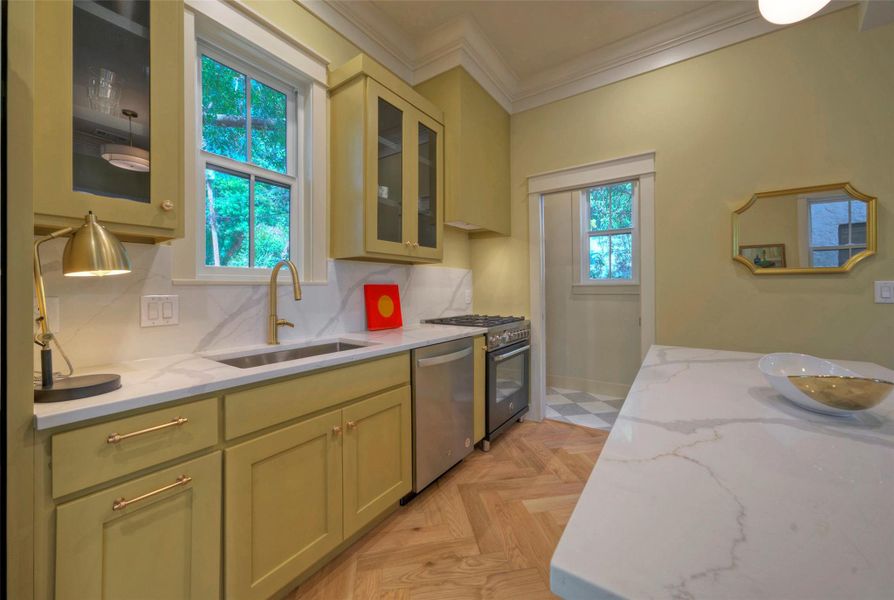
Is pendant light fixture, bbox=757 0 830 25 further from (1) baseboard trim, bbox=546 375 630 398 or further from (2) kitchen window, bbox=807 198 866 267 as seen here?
(1) baseboard trim, bbox=546 375 630 398

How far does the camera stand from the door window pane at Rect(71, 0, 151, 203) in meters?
1.11

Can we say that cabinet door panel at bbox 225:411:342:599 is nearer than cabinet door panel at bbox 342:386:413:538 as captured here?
Yes

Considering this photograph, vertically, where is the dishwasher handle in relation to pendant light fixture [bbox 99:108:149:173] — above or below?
below

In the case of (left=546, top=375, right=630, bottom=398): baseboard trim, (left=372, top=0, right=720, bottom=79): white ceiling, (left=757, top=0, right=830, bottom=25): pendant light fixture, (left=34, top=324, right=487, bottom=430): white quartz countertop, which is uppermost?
(left=372, top=0, right=720, bottom=79): white ceiling

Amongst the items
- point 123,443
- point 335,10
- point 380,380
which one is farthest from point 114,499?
point 335,10

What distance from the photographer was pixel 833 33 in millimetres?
2029

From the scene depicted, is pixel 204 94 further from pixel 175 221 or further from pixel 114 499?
pixel 114 499

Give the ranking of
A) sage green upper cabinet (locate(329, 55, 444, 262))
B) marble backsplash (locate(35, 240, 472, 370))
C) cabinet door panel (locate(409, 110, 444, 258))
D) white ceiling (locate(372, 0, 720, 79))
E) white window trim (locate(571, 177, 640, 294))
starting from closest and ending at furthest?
1. marble backsplash (locate(35, 240, 472, 370))
2. sage green upper cabinet (locate(329, 55, 444, 262))
3. white ceiling (locate(372, 0, 720, 79))
4. cabinet door panel (locate(409, 110, 444, 258))
5. white window trim (locate(571, 177, 640, 294))

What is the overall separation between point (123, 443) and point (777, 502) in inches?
54.3

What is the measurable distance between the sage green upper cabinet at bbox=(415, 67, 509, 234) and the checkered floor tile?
71.1 inches

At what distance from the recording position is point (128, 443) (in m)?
0.95

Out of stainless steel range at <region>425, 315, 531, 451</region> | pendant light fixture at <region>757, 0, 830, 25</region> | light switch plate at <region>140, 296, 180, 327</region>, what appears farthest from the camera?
stainless steel range at <region>425, 315, 531, 451</region>

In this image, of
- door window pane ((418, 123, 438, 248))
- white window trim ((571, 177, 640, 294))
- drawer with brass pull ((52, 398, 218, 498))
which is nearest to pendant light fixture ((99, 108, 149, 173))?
drawer with brass pull ((52, 398, 218, 498))

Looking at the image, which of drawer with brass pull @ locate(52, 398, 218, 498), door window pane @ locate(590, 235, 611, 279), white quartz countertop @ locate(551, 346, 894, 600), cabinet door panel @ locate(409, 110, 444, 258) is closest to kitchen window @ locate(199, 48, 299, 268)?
cabinet door panel @ locate(409, 110, 444, 258)
